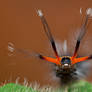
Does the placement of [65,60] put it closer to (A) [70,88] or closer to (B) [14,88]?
(A) [70,88]

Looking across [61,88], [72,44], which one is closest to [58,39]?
[72,44]

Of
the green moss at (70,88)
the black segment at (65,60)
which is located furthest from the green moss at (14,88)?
the black segment at (65,60)

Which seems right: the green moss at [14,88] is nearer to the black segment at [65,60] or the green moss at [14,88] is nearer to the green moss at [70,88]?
the green moss at [70,88]

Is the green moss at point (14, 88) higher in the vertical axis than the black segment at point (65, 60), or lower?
lower

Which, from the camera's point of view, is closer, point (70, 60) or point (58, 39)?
point (70, 60)

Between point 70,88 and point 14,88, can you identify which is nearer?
point 70,88

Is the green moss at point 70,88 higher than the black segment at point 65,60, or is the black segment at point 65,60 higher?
the black segment at point 65,60

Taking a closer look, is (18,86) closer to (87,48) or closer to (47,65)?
(47,65)

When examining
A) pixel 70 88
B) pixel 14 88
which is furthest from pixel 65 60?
pixel 14 88

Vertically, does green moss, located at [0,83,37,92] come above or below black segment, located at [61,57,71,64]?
below

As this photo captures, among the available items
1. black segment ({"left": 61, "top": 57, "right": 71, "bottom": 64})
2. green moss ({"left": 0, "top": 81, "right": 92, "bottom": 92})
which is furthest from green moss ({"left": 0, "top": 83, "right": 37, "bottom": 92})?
black segment ({"left": 61, "top": 57, "right": 71, "bottom": 64})

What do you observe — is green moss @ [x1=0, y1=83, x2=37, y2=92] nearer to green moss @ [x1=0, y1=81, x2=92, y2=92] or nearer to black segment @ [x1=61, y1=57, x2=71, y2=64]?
green moss @ [x1=0, y1=81, x2=92, y2=92]
